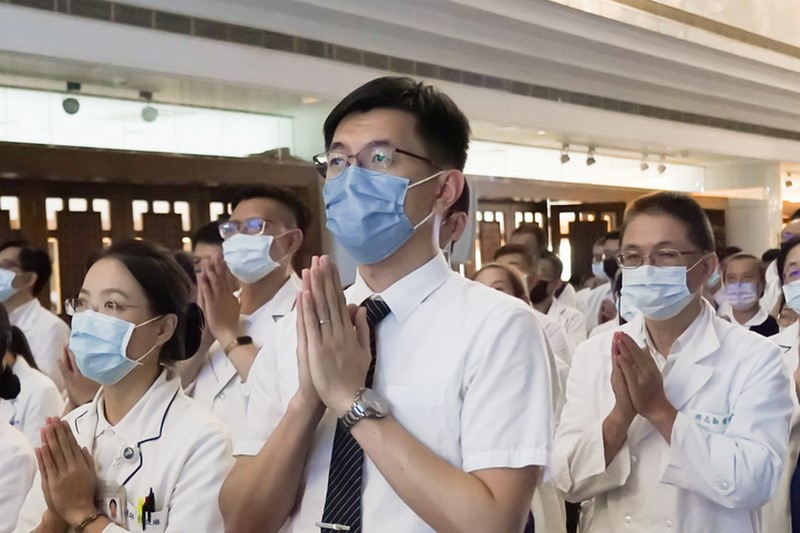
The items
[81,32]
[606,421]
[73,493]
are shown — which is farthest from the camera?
[81,32]

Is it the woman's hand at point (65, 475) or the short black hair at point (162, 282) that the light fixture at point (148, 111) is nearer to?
the short black hair at point (162, 282)

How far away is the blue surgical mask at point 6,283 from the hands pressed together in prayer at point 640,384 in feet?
12.2

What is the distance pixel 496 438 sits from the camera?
1475mm

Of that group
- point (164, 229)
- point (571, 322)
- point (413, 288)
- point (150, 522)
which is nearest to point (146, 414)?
point (150, 522)

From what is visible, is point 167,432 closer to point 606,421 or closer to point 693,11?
point 606,421

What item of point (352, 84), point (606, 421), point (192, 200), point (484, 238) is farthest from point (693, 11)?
point (606, 421)

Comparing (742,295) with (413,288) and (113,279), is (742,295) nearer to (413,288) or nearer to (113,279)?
(113,279)

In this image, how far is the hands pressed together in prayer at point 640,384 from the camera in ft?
7.60

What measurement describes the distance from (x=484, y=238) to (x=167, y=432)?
26.8 feet

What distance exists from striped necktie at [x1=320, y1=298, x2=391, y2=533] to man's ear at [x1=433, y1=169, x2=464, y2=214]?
0.98ft

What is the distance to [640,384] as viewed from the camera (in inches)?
91.0

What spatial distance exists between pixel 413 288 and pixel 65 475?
37.7 inches

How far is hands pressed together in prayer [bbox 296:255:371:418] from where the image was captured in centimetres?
149

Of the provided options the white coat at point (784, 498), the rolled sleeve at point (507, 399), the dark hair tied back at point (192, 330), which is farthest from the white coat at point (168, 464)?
the white coat at point (784, 498)
